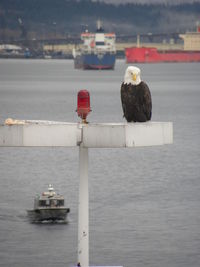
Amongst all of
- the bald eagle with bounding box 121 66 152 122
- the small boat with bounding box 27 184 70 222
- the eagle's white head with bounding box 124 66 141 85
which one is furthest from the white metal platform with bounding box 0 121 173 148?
the small boat with bounding box 27 184 70 222

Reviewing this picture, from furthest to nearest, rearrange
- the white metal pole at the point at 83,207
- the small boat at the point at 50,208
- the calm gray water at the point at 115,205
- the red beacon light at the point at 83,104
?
the small boat at the point at 50,208
the calm gray water at the point at 115,205
the red beacon light at the point at 83,104
the white metal pole at the point at 83,207

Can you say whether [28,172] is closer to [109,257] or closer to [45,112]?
[109,257]

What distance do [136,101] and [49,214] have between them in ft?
55.3

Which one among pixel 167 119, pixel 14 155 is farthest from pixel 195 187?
pixel 167 119

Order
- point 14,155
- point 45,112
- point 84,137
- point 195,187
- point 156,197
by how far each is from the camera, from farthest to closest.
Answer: point 45,112 < point 14,155 < point 195,187 < point 156,197 < point 84,137

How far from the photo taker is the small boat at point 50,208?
33.6 meters

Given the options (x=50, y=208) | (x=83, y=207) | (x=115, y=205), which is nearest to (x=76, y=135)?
(x=83, y=207)

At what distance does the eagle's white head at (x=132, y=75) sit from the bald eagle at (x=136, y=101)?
51 mm

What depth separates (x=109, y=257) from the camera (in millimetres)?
29000

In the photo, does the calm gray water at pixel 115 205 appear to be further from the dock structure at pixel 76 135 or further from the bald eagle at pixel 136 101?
the dock structure at pixel 76 135

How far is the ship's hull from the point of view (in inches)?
1325

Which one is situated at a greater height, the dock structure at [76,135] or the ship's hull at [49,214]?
the dock structure at [76,135]

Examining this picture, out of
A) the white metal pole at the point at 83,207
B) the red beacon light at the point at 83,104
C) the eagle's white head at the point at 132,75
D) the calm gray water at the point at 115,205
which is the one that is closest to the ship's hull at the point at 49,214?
the calm gray water at the point at 115,205

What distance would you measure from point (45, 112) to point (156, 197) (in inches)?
1998
